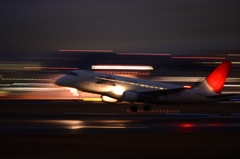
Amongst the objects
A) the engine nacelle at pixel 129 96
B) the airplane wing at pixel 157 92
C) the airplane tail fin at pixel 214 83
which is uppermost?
the airplane tail fin at pixel 214 83

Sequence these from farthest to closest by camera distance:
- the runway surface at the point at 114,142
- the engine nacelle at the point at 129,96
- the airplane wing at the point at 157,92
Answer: the airplane wing at the point at 157,92 < the engine nacelle at the point at 129,96 < the runway surface at the point at 114,142

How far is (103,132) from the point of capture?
41.9ft

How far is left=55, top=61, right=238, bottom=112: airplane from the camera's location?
2477 cm

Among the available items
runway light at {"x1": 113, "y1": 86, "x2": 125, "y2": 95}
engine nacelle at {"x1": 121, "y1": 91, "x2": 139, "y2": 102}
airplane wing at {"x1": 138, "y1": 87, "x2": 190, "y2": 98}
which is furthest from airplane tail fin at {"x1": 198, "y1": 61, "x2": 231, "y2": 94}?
runway light at {"x1": 113, "y1": 86, "x2": 125, "y2": 95}

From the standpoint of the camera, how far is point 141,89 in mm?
25641

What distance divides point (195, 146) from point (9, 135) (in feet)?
24.8

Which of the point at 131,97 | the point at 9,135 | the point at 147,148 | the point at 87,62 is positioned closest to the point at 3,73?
the point at 87,62

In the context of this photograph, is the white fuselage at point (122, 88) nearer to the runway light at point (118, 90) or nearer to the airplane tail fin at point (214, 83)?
the runway light at point (118, 90)

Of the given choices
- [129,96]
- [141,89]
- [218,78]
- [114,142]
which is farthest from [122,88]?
[114,142]

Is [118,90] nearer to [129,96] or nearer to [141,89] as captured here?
[129,96]

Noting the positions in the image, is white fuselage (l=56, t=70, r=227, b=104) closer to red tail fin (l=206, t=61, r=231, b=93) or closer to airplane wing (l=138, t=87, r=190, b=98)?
airplane wing (l=138, t=87, r=190, b=98)

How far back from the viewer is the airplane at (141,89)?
81.3 ft

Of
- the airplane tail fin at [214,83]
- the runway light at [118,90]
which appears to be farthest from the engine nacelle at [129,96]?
the airplane tail fin at [214,83]

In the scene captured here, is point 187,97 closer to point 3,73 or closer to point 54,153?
point 54,153
